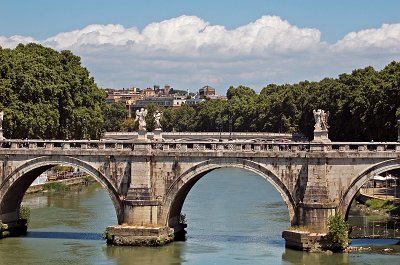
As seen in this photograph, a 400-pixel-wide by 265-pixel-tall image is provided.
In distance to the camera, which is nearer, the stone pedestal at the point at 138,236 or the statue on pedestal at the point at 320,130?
the statue on pedestal at the point at 320,130

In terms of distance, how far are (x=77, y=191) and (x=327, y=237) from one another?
120ft

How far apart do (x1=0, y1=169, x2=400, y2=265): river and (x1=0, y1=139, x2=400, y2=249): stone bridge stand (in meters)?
1.29

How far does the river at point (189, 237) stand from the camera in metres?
45.7

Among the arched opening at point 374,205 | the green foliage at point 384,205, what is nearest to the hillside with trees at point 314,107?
the arched opening at point 374,205

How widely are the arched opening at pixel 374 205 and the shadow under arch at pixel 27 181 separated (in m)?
12.2

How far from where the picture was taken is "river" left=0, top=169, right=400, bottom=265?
4566 centimetres

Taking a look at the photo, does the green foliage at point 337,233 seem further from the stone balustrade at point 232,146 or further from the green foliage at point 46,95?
the green foliage at point 46,95

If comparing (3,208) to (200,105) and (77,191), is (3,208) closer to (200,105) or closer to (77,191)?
(77,191)

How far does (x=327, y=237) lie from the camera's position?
4584 cm

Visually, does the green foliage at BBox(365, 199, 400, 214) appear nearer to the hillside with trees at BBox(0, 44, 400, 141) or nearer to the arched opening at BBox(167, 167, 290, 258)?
the hillside with trees at BBox(0, 44, 400, 141)

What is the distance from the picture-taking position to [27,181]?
53438 mm

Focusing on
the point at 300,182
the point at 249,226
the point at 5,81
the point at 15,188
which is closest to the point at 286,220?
the point at 249,226

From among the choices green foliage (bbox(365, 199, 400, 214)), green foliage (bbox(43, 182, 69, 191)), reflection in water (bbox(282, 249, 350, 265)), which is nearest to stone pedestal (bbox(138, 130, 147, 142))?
reflection in water (bbox(282, 249, 350, 265))

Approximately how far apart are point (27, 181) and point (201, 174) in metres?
10.6
